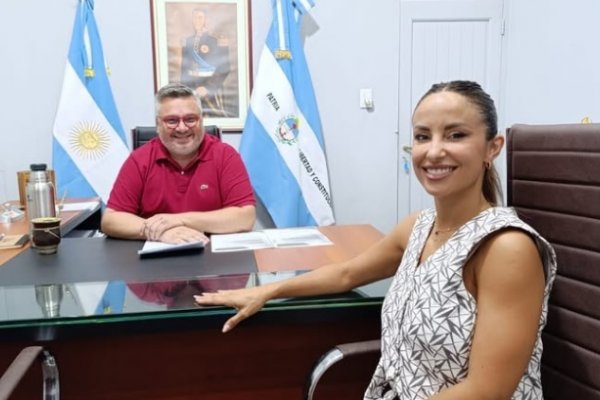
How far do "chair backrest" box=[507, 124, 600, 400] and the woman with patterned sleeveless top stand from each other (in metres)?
0.10

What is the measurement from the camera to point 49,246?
5.06 ft

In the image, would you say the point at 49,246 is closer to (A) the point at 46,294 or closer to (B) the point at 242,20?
(A) the point at 46,294

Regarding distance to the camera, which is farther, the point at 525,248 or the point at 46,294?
the point at 46,294

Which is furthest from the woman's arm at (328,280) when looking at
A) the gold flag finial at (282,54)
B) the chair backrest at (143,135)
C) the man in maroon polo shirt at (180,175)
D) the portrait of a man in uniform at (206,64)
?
the portrait of a man in uniform at (206,64)

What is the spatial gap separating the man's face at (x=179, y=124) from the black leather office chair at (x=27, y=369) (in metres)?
1.11

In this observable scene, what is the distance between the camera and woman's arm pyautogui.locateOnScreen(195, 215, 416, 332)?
1084 millimetres

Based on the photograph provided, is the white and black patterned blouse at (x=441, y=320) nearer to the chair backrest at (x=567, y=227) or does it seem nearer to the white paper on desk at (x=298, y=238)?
the chair backrest at (x=567, y=227)

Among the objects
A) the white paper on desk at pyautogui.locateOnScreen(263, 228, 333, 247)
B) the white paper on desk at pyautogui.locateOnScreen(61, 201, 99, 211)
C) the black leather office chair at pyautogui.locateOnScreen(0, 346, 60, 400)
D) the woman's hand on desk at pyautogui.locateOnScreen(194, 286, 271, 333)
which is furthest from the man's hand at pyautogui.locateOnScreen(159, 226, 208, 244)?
the white paper on desk at pyautogui.locateOnScreen(61, 201, 99, 211)

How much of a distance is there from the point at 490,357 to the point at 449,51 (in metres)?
2.95

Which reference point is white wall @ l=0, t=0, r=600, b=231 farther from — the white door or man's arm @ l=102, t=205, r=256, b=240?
man's arm @ l=102, t=205, r=256, b=240

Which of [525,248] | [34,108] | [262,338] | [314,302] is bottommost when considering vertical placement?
[262,338]

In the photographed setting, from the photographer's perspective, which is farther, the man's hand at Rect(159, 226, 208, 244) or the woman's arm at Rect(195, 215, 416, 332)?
the man's hand at Rect(159, 226, 208, 244)

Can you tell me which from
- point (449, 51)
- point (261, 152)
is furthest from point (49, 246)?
point (449, 51)

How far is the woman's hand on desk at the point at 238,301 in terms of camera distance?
107cm
